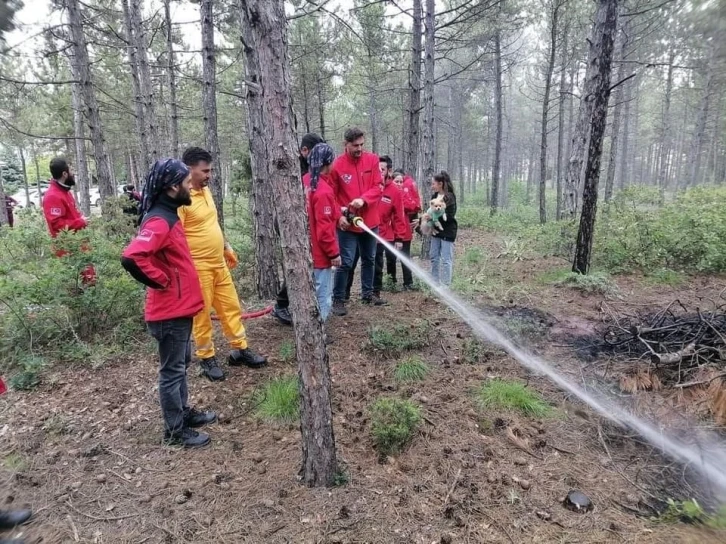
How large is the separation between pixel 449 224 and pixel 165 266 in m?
5.12

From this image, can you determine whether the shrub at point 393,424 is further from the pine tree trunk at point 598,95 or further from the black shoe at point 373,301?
the pine tree trunk at point 598,95

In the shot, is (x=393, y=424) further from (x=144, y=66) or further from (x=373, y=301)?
(x=144, y=66)

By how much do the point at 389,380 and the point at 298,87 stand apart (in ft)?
54.2

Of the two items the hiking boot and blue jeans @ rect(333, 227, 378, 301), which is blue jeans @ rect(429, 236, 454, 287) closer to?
blue jeans @ rect(333, 227, 378, 301)

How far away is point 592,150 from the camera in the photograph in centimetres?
719

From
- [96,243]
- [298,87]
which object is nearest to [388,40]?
[298,87]

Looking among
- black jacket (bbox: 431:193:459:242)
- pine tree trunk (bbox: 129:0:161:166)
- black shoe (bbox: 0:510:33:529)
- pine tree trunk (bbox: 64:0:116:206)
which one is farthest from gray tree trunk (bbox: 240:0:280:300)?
pine tree trunk (bbox: 129:0:161:166)

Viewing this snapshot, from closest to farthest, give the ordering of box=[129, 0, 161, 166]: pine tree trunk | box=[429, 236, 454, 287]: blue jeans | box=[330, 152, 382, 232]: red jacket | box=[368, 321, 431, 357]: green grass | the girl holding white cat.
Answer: box=[368, 321, 431, 357]: green grass, box=[330, 152, 382, 232]: red jacket, the girl holding white cat, box=[429, 236, 454, 287]: blue jeans, box=[129, 0, 161, 166]: pine tree trunk

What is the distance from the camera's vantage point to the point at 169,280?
3346 mm

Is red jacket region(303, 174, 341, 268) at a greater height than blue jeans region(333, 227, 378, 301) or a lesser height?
greater

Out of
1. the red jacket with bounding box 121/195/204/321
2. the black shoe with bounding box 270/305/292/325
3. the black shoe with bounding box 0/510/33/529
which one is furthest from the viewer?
the black shoe with bounding box 270/305/292/325

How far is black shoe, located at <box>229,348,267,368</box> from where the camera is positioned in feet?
15.7

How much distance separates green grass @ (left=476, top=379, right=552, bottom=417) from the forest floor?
3.8 inches

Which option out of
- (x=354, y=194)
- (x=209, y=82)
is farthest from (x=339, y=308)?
(x=209, y=82)
